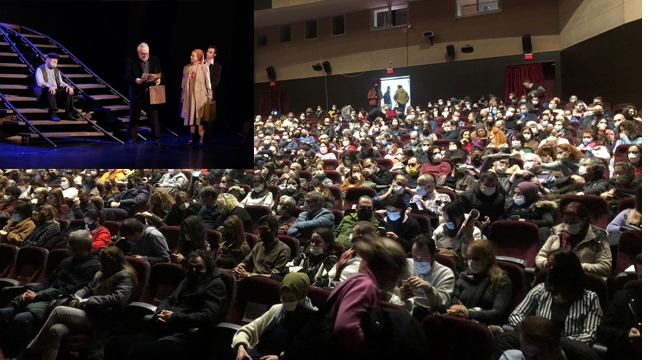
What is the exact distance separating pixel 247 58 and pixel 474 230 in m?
1.74

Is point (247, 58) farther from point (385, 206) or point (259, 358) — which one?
point (259, 358)

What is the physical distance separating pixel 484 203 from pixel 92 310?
230 centimetres

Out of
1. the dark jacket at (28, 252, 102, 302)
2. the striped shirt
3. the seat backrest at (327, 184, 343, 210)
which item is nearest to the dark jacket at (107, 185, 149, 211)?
the dark jacket at (28, 252, 102, 302)

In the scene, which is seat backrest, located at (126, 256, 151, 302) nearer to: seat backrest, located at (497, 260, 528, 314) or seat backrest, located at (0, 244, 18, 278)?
seat backrest, located at (0, 244, 18, 278)

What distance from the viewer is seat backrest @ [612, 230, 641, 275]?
7.79 ft

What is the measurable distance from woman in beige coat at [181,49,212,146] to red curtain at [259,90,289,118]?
13.1 inches

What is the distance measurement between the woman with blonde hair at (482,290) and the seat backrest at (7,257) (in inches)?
117

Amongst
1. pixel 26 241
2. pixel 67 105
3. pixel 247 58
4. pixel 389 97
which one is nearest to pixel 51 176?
pixel 26 241

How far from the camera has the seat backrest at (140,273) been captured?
3.26 meters

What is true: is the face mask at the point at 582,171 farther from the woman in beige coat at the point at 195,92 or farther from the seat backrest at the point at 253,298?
the woman in beige coat at the point at 195,92

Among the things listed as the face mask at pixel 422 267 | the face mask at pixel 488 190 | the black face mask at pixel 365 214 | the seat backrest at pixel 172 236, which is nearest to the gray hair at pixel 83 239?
the seat backrest at pixel 172 236

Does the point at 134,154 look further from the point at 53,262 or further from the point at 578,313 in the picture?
the point at 578,313
